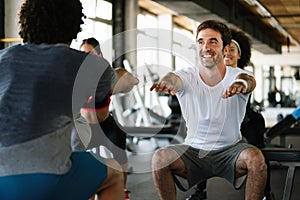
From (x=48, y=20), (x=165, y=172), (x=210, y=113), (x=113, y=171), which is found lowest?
(x=165, y=172)

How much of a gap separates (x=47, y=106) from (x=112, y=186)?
373 millimetres

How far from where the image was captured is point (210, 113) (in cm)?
272

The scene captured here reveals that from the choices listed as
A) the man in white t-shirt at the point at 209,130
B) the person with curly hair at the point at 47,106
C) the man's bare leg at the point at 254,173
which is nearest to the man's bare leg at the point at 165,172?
the man in white t-shirt at the point at 209,130

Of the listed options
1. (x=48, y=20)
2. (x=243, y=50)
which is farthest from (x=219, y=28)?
(x=48, y=20)

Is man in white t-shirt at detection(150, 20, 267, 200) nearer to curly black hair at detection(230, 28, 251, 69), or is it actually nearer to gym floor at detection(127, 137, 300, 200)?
curly black hair at detection(230, 28, 251, 69)

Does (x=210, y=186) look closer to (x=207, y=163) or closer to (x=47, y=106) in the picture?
(x=207, y=163)

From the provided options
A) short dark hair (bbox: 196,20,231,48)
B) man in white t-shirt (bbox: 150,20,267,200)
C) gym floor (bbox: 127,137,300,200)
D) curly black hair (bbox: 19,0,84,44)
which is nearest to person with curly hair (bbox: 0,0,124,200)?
curly black hair (bbox: 19,0,84,44)

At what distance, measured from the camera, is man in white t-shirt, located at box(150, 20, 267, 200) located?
8.44ft

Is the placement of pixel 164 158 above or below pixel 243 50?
below

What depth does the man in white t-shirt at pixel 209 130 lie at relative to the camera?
2.57 metres

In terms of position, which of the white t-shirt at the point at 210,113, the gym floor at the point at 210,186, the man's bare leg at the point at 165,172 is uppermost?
the white t-shirt at the point at 210,113

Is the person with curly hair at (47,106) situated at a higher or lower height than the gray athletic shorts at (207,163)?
higher

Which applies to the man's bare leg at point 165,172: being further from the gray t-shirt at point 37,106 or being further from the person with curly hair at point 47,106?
the gray t-shirt at point 37,106

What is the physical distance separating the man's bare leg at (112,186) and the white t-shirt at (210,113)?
39.4 inches
